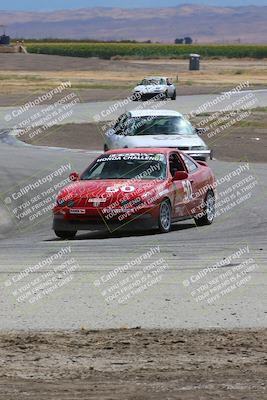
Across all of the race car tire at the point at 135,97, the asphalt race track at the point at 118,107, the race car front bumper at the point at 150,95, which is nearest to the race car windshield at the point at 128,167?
the asphalt race track at the point at 118,107

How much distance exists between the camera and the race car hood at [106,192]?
16.7m

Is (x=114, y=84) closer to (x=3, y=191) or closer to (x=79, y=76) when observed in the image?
(x=79, y=76)

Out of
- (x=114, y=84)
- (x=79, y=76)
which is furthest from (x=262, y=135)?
(x=79, y=76)

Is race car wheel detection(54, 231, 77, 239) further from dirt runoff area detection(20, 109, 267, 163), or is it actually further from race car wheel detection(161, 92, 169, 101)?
race car wheel detection(161, 92, 169, 101)

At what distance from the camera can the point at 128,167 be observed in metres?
17.7

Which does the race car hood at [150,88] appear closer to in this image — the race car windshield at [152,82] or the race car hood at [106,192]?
the race car windshield at [152,82]

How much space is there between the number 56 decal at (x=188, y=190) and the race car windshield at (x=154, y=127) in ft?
27.1

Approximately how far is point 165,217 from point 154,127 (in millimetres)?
9442

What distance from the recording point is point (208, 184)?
1894 centimetres

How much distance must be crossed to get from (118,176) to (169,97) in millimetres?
42654

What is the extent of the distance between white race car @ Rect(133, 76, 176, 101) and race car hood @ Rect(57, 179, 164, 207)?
138 ft

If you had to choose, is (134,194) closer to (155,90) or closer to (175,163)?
(175,163)

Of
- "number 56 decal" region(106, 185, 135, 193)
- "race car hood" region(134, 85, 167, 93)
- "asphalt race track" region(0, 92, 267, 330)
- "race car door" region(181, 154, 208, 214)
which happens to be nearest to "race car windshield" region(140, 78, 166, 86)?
"race car hood" region(134, 85, 167, 93)

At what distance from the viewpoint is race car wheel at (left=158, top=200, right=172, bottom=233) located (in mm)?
16938
